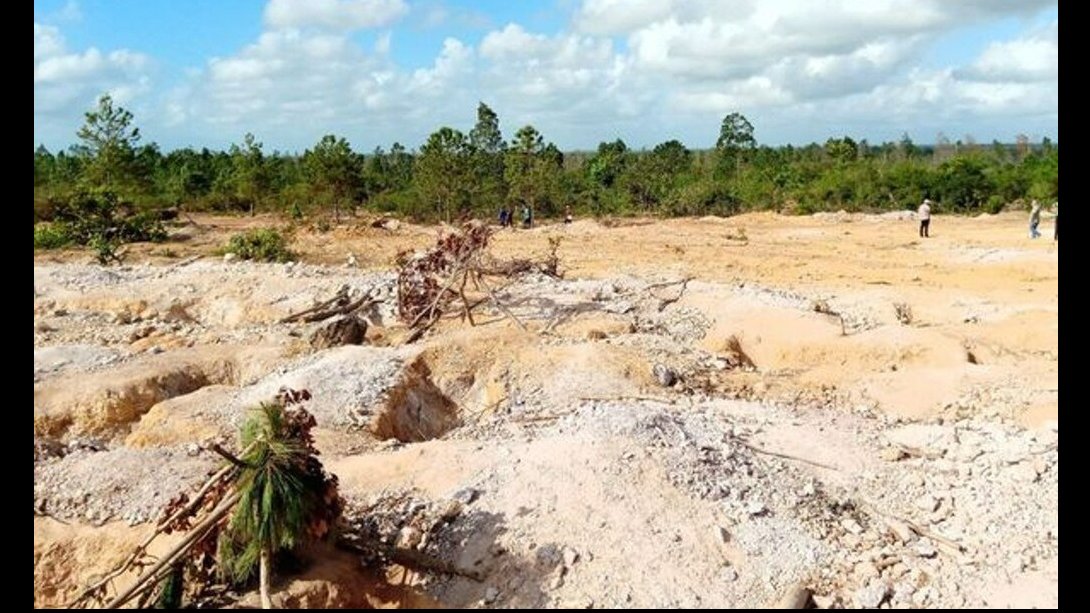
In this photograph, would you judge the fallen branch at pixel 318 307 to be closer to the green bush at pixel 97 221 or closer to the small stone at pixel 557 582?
the small stone at pixel 557 582

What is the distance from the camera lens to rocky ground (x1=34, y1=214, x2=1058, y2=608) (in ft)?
17.7

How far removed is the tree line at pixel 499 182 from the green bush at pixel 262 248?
6392 millimetres

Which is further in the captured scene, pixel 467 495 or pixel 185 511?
pixel 467 495

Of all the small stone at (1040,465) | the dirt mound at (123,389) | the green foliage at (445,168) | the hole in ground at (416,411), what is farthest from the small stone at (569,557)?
the green foliage at (445,168)

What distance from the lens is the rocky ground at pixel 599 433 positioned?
5.40 m

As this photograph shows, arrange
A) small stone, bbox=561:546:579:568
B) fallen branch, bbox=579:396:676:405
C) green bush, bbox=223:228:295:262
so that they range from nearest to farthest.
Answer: small stone, bbox=561:546:579:568, fallen branch, bbox=579:396:676:405, green bush, bbox=223:228:295:262

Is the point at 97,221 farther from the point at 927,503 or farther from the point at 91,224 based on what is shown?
the point at 927,503

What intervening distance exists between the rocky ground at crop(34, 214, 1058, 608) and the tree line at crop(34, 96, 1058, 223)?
43.9ft

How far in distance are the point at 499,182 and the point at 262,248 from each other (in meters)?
14.2

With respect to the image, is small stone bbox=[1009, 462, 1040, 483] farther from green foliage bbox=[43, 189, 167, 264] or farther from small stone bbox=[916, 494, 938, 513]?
green foliage bbox=[43, 189, 167, 264]

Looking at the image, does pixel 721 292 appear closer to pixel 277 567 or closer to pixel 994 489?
pixel 994 489

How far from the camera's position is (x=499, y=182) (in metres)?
29.5

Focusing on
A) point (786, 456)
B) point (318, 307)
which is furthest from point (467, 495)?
point (318, 307)

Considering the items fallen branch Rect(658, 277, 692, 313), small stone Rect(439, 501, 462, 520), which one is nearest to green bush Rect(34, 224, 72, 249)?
fallen branch Rect(658, 277, 692, 313)
